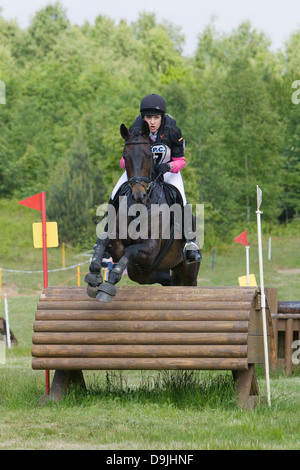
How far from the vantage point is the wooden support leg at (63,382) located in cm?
650

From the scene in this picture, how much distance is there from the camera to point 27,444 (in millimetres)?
4895

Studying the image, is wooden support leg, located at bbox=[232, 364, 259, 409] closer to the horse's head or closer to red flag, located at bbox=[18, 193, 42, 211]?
the horse's head

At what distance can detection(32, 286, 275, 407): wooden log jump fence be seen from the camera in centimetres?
603

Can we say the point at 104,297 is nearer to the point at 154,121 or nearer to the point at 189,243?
the point at 189,243

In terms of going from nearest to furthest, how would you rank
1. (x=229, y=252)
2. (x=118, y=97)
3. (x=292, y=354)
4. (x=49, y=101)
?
(x=292, y=354) → (x=229, y=252) → (x=118, y=97) → (x=49, y=101)

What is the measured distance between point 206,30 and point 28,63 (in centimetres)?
1603

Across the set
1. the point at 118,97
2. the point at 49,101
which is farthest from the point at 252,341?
the point at 49,101

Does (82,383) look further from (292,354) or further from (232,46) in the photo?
(232,46)

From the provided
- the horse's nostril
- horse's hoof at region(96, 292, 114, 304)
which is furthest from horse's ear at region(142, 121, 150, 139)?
horse's hoof at region(96, 292, 114, 304)

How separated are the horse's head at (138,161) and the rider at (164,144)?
35cm

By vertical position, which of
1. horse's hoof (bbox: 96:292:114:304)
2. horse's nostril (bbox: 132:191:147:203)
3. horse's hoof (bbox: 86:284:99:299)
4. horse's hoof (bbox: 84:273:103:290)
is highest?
horse's nostril (bbox: 132:191:147:203)

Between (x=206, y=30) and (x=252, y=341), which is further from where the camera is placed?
(x=206, y=30)

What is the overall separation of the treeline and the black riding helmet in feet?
67.6

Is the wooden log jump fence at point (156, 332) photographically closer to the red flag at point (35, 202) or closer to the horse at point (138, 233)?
the horse at point (138, 233)
